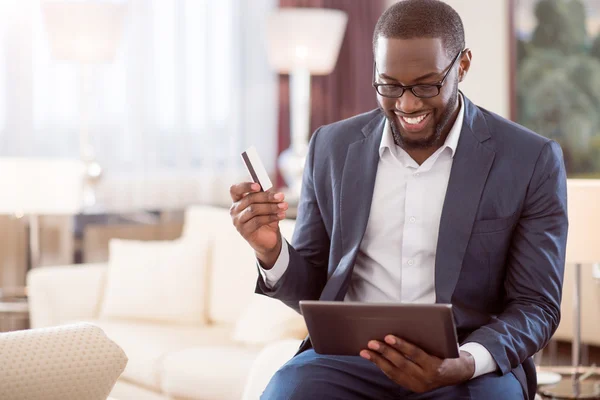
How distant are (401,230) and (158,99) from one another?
3.35 meters

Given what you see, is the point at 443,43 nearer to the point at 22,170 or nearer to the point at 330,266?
the point at 330,266

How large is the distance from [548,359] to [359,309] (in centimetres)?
318

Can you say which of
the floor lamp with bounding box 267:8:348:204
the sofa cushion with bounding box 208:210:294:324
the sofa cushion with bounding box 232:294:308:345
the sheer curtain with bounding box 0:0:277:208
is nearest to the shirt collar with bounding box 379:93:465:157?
the sofa cushion with bounding box 232:294:308:345

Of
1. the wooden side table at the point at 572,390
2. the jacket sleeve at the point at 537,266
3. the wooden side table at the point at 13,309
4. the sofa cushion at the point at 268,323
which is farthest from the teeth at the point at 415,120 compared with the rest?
the wooden side table at the point at 13,309

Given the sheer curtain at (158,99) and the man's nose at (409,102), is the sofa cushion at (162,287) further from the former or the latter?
the man's nose at (409,102)

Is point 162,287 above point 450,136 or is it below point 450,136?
below

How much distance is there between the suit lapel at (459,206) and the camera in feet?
6.38

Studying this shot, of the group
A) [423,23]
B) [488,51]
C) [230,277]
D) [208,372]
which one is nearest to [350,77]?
[488,51]

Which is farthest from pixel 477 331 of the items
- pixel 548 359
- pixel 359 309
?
pixel 548 359

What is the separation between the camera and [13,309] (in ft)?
13.3

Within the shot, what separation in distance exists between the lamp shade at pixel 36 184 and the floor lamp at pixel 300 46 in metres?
1.30

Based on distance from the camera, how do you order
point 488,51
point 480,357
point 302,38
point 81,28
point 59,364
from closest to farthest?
point 59,364, point 480,357, point 81,28, point 302,38, point 488,51

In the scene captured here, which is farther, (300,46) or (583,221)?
(300,46)

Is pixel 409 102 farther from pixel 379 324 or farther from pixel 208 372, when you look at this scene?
pixel 208 372
